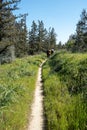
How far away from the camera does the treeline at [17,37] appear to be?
127 ft

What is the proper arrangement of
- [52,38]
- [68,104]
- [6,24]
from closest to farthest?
[68,104]
[6,24]
[52,38]

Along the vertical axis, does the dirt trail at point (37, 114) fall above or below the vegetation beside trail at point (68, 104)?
below

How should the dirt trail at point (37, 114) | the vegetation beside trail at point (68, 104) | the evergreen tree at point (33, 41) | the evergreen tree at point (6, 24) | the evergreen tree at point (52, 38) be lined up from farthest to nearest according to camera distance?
the evergreen tree at point (52, 38), the evergreen tree at point (33, 41), the evergreen tree at point (6, 24), the dirt trail at point (37, 114), the vegetation beside trail at point (68, 104)

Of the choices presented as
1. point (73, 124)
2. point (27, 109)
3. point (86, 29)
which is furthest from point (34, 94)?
point (86, 29)

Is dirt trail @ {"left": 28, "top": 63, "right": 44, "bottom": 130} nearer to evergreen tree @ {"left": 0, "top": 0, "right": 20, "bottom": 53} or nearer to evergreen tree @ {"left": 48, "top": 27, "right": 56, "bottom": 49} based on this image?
evergreen tree @ {"left": 0, "top": 0, "right": 20, "bottom": 53}

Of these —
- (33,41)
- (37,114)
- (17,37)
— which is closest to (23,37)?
(33,41)

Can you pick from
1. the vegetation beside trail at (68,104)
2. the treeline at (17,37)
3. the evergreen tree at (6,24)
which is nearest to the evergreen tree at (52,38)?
the treeline at (17,37)

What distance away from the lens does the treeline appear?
38562mm

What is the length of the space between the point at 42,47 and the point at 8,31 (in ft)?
172

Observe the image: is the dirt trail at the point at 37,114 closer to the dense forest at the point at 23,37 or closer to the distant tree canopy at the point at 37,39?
the dense forest at the point at 23,37

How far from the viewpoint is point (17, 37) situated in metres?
46.9

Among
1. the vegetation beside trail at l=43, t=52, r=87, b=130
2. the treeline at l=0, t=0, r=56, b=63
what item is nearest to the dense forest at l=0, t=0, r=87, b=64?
the treeline at l=0, t=0, r=56, b=63

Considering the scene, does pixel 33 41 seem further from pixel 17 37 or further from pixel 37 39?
pixel 17 37

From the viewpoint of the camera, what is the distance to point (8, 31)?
134 ft
